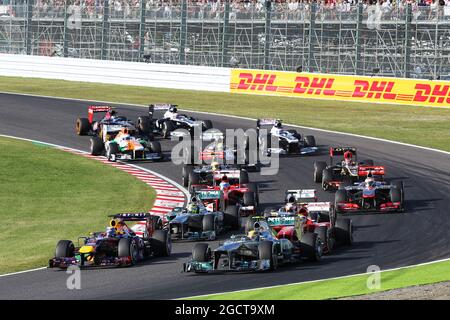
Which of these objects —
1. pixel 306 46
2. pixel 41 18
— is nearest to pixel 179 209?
pixel 306 46

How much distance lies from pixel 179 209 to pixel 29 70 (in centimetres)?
4091

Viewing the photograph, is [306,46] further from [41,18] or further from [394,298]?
[394,298]

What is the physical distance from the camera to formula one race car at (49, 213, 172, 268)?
941 inches

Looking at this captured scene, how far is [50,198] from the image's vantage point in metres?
33.4

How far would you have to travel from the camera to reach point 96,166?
129 feet

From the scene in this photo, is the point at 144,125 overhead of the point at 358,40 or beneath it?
beneath

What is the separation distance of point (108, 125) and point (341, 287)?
21974mm

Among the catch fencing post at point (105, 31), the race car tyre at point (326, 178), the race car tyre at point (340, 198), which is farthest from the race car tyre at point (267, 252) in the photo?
the catch fencing post at point (105, 31)

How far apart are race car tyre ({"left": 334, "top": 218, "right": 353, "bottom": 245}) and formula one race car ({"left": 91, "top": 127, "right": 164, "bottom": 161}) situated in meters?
14.3

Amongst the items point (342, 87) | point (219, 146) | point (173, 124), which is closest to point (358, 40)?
point (342, 87)

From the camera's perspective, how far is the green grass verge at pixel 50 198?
2692cm

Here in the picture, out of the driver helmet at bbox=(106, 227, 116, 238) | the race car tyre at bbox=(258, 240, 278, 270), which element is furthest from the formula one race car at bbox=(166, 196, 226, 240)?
the race car tyre at bbox=(258, 240, 278, 270)

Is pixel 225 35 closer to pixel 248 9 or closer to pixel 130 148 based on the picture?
pixel 248 9

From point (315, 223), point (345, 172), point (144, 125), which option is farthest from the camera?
point (144, 125)
